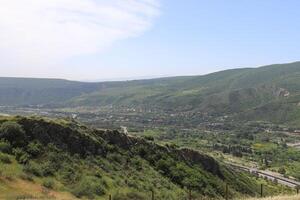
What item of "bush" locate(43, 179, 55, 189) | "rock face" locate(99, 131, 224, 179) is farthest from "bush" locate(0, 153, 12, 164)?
"rock face" locate(99, 131, 224, 179)

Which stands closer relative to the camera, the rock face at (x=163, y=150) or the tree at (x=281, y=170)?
the rock face at (x=163, y=150)

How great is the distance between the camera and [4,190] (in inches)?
992

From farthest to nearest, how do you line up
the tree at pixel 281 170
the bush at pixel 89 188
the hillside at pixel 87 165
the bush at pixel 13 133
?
the tree at pixel 281 170, the bush at pixel 13 133, the hillside at pixel 87 165, the bush at pixel 89 188

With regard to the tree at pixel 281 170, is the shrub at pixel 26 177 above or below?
above

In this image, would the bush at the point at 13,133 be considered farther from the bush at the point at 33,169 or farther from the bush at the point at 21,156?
the bush at the point at 33,169

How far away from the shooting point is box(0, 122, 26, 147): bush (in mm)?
33859

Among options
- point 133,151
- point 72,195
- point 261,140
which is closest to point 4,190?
point 72,195

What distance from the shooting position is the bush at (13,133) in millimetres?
33859

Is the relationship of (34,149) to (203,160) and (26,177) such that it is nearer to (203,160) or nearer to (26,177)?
(26,177)

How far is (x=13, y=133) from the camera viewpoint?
34406 millimetres

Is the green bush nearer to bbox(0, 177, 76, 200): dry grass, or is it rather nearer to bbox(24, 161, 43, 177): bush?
bbox(0, 177, 76, 200): dry grass

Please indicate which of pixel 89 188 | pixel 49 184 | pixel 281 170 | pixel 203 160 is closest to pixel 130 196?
pixel 89 188

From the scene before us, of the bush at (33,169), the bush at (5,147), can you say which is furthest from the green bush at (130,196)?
the bush at (5,147)

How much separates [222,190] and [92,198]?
21.8m
